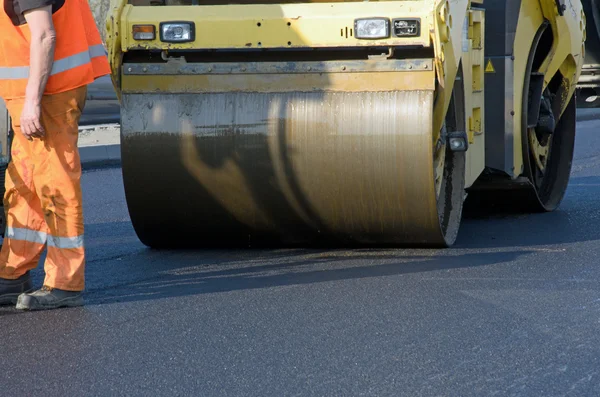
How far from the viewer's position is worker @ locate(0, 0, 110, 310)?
4986 mm

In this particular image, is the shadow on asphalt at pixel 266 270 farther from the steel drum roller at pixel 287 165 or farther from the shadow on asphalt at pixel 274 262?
the steel drum roller at pixel 287 165

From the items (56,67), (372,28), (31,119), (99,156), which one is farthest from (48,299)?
(99,156)

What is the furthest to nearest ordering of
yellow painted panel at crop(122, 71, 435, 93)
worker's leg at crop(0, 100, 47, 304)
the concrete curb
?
the concrete curb → yellow painted panel at crop(122, 71, 435, 93) → worker's leg at crop(0, 100, 47, 304)

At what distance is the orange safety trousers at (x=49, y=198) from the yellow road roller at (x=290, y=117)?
3.29 ft

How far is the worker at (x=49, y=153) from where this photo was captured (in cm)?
499

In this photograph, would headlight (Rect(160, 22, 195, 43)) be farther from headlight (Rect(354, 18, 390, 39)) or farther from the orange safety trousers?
the orange safety trousers

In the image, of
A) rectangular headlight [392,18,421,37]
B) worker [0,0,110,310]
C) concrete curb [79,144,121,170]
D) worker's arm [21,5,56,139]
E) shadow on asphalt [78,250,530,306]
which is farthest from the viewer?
concrete curb [79,144,121,170]

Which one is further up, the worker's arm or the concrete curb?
the worker's arm

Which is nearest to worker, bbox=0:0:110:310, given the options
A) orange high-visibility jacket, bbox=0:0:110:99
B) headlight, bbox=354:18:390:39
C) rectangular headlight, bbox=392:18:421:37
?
orange high-visibility jacket, bbox=0:0:110:99

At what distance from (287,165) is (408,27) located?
2.84 ft

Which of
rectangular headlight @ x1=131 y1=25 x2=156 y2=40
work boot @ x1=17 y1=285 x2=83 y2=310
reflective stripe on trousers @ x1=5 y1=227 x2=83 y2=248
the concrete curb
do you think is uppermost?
rectangular headlight @ x1=131 y1=25 x2=156 y2=40

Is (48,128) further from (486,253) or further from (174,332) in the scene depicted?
(486,253)

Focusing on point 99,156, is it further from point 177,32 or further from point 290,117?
point 290,117

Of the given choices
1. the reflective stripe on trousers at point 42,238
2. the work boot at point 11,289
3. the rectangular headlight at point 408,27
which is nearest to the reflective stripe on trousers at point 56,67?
the reflective stripe on trousers at point 42,238
